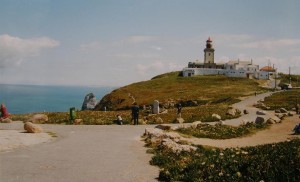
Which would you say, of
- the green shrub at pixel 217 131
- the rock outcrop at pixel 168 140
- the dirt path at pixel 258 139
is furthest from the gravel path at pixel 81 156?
the green shrub at pixel 217 131

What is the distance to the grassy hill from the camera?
104062mm

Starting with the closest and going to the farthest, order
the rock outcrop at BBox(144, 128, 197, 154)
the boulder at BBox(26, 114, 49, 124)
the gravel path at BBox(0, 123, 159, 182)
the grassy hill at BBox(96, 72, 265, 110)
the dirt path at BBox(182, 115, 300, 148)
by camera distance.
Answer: the gravel path at BBox(0, 123, 159, 182), the rock outcrop at BBox(144, 128, 197, 154), the dirt path at BBox(182, 115, 300, 148), the boulder at BBox(26, 114, 49, 124), the grassy hill at BBox(96, 72, 265, 110)

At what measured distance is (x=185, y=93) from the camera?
122 metres

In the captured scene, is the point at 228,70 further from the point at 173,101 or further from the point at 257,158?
the point at 257,158

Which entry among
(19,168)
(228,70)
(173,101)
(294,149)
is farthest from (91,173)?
(228,70)

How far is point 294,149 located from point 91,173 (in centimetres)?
1068

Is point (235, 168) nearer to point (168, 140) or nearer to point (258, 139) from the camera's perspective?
point (168, 140)

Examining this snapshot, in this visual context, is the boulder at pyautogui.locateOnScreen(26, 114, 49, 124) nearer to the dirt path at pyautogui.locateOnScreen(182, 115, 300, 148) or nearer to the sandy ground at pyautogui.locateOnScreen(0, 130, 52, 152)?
the sandy ground at pyautogui.locateOnScreen(0, 130, 52, 152)

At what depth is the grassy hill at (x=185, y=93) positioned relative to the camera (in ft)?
341

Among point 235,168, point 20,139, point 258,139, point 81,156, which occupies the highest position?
point 235,168

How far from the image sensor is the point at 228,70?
194 m

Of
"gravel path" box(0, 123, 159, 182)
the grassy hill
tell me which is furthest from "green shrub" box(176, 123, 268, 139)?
the grassy hill

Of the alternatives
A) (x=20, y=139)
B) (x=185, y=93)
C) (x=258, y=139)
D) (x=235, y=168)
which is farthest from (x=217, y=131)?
(x=185, y=93)

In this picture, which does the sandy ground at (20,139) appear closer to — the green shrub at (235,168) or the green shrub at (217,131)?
the green shrub at (235,168)
